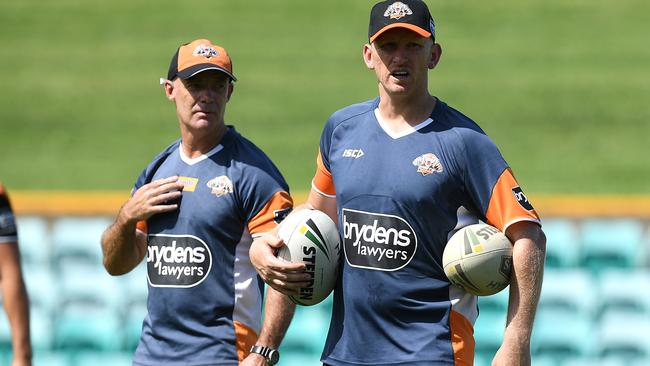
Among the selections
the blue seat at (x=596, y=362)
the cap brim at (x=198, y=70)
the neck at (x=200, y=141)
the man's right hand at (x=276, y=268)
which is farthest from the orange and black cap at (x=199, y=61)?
the blue seat at (x=596, y=362)

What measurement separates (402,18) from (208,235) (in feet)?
4.79

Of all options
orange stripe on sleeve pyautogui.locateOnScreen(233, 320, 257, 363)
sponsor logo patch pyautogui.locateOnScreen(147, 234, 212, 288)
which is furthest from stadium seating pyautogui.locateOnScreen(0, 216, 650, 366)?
sponsor logo patch pyautogui.locateOnScreen(147, 234, 212, 288)

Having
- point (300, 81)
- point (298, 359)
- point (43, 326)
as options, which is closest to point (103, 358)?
point (43, 326)

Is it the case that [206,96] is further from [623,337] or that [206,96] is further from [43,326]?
[623,337]

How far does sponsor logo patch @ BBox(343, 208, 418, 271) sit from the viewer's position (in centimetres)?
527

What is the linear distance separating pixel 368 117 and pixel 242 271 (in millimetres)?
1070

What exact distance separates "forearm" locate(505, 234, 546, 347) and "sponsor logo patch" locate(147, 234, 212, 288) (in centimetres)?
160

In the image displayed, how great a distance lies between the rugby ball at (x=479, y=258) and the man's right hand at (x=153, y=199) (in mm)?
1500

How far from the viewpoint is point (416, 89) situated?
534 cm

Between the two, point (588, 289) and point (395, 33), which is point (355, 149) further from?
point (588, 289)

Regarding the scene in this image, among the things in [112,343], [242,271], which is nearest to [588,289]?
[112,343]

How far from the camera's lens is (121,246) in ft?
20.6

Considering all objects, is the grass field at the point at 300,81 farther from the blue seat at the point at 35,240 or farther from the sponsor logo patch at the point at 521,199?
the sponsor logo patch at the point at 521,199

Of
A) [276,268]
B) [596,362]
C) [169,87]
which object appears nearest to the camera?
[276,268]
